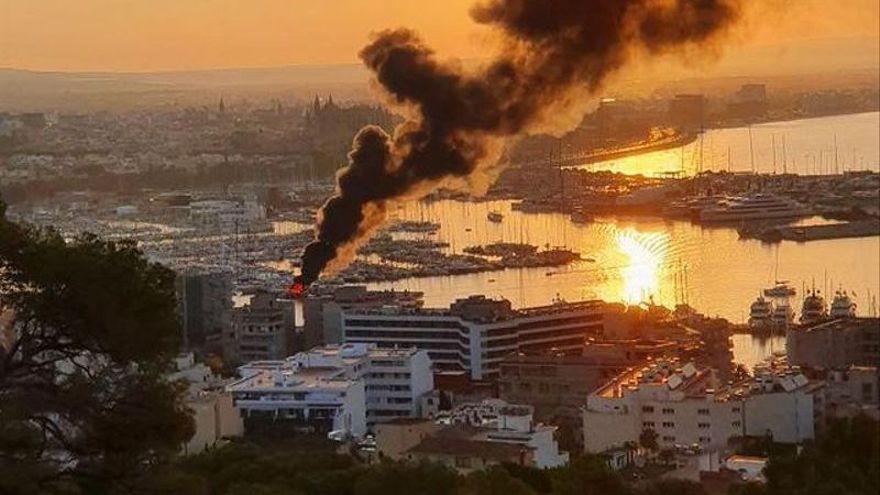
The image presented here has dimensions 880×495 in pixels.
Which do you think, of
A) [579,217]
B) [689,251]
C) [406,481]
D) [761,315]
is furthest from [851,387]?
[579,217]

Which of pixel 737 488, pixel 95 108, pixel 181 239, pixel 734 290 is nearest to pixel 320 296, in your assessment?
pixel 734 290

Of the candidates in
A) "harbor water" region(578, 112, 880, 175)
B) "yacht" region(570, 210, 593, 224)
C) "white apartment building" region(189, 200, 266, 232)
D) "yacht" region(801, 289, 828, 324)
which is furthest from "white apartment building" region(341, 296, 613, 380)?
"white apartment building" region(189, 200, 266, 232)

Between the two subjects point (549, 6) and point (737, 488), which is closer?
point (737, 488)

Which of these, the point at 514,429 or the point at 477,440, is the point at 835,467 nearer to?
the point at 477,440

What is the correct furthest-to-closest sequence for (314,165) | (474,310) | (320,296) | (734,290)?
(314,165), (734,290), (320,296), (474,310)

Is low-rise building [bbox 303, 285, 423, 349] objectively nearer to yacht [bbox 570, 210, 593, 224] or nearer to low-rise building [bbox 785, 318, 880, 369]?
low-rise building [bbox 785, 318, 880, 369]

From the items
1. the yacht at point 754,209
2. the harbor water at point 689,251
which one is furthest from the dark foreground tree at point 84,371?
the yacht at point 754,209

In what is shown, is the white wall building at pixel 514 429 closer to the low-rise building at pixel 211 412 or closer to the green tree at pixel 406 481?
the low-rise building at pixel 211 412

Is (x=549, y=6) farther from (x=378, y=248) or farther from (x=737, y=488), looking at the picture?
(x=378, y=248)
